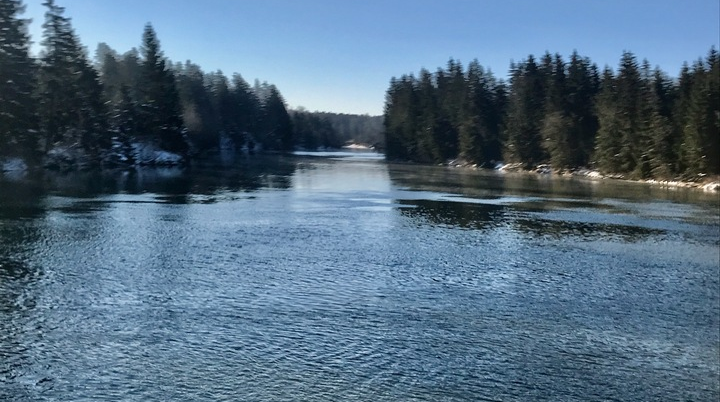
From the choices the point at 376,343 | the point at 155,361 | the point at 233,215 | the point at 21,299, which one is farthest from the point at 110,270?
the point at 233,215

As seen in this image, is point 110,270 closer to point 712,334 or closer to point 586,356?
point 586,356

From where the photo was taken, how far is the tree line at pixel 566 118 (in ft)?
303

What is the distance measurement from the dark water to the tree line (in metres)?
42.6

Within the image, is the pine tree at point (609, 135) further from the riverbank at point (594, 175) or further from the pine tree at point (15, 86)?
the pine tree at point (15, 86)

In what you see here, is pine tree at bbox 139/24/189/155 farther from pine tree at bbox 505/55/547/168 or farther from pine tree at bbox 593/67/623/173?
pine tree at bbox 593/67/623/173

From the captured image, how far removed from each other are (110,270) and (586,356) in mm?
22316

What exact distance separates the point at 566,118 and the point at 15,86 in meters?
93.3

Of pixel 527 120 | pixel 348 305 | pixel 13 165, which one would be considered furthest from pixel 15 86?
pixel 527 120

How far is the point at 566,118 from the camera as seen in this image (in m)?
123

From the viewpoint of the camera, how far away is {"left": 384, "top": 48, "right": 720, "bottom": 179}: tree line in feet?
303

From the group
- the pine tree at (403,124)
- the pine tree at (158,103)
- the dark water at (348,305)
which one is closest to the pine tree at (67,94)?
the pine tree at (158,103)

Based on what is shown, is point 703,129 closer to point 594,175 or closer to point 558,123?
point 594,175

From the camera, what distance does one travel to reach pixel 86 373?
18969 millimetres

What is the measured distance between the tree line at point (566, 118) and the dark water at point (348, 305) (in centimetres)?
4262
